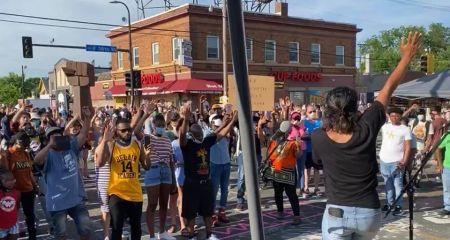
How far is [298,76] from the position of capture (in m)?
34.3

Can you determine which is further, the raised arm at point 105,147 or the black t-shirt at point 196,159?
the black t-shirt at point 196,159

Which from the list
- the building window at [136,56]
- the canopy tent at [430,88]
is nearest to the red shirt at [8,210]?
the canopy tent at [430,88]

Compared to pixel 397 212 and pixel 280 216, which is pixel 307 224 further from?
pixel 397 212

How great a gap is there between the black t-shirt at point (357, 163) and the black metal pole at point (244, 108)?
1.46 meters

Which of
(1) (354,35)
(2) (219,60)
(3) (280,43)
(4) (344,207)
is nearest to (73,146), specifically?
(4) (344,207)

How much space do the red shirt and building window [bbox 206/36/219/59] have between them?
25.3 meters

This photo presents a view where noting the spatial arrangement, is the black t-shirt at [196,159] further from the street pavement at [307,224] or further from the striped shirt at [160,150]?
the street pavement at [307,224]

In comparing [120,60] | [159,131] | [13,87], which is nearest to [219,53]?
[120,60]

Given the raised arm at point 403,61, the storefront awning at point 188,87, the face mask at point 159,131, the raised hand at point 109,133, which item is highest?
the storefront awning at point 188,87

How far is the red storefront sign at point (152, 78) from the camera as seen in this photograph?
105ft

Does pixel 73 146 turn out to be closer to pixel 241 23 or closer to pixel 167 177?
pixel 167 177

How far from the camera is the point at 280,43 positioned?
33.5 metres

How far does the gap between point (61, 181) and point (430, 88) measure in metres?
10.4

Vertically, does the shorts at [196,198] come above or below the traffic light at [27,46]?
below
